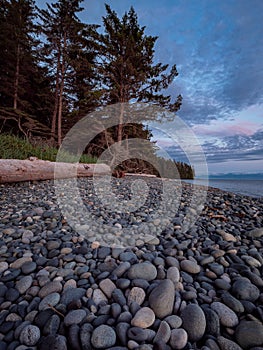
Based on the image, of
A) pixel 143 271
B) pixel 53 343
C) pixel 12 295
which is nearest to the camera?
pixel 53 343

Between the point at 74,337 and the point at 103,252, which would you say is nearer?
the point at 74,337

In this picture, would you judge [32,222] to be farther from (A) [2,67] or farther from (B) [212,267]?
(A) [2,67]

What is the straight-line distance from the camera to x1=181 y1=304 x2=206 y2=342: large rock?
3.02 ft

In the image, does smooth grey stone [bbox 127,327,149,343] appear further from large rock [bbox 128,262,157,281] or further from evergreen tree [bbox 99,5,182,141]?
evergreen tree [bbox 99,5,182,141]

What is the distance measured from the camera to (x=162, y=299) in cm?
107

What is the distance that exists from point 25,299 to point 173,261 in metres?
1.07

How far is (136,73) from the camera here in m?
8.63

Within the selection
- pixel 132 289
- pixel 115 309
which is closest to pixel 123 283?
pixel 132 289

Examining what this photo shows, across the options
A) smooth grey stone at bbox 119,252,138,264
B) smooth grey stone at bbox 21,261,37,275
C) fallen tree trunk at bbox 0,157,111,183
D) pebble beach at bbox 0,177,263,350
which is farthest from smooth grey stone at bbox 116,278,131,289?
fallen tree trunk at bbox 0,157,111,183

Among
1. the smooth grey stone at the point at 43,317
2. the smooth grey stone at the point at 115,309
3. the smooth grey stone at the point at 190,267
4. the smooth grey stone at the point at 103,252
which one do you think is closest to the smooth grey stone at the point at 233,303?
the smooth grey stone at the point at 190,267

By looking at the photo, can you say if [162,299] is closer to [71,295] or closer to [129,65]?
[71,295]

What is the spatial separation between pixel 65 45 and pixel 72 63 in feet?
5.68

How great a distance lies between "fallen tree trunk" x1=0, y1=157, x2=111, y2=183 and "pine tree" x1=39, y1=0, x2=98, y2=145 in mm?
4863

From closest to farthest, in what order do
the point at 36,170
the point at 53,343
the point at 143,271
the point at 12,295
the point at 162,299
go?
1. the point at 53,343
2. the point at 162,299
3. the point at 12,295
4. the point at 143,271
5. the point at 36,170
